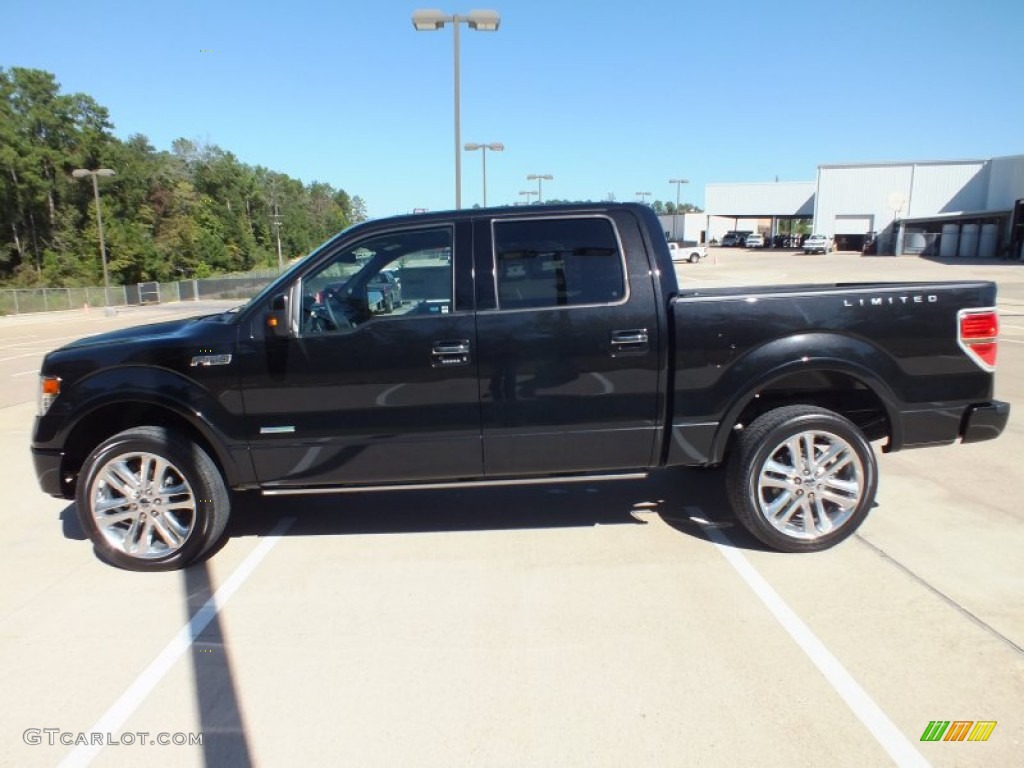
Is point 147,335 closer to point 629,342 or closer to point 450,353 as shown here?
point 450,353

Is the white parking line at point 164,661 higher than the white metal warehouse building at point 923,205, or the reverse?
the white metal warehouse building at point 923,205

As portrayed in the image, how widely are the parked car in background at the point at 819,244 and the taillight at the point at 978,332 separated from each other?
192ft

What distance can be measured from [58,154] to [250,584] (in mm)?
70597

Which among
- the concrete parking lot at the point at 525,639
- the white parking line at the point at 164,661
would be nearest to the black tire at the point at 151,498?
the concrete parking lot at the point at 525,639

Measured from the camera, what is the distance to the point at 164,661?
3182mm

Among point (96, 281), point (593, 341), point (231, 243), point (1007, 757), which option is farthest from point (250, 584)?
point (231, 243)

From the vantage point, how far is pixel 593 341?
3895mm

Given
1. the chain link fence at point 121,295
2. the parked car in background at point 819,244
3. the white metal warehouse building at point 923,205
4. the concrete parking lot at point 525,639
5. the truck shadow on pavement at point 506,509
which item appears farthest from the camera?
the parked car in background at point 819,244

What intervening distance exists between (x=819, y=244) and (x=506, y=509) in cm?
5930

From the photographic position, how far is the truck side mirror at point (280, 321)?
3869mm

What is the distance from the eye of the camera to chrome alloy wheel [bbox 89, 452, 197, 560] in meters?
4.01

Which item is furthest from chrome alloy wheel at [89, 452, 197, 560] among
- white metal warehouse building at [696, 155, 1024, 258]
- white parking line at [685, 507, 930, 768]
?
white metal warehouse building at [696, 155, 1024, 258]

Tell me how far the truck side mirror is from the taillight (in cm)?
384

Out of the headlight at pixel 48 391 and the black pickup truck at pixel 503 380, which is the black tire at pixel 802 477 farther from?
the headlight at pixel 48 391
